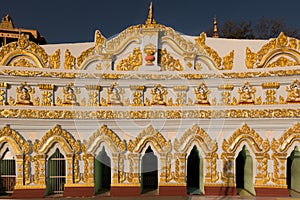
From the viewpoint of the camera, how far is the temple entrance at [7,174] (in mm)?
9805

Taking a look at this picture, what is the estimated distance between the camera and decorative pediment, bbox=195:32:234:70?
33.4 feet

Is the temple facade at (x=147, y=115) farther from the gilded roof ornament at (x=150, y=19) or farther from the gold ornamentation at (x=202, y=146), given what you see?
the gilded roof ornament at (x=150, y=19)

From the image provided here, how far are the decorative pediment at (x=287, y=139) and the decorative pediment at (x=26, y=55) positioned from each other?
7829mm

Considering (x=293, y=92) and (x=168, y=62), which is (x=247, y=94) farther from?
(x=168, y=62)

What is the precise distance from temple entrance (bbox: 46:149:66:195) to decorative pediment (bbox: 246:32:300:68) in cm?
718

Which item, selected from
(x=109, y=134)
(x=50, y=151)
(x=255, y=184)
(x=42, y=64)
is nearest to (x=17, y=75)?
(x=42, y=64)

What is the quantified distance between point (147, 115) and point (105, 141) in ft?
5.44

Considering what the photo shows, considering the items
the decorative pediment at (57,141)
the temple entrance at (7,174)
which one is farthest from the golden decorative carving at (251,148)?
the temple entrance at (7,174)

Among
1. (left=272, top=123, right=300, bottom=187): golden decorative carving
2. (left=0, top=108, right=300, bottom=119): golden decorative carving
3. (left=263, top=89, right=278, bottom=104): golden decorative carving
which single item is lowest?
(left=272, top=123, right=300, bottom=187): golden decorative carving

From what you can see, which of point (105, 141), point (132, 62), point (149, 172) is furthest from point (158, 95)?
point (149, 172)

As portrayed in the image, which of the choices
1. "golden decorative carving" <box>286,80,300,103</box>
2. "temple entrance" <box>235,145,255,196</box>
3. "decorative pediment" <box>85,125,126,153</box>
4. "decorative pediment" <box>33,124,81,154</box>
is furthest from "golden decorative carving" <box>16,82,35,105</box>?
"golden decorative carving" <box>286,80,300,103</box>

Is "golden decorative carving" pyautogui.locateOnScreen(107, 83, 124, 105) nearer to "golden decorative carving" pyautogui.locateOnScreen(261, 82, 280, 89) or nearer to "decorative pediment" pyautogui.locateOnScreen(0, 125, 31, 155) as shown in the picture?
"decorative pediment" pyautogui.locateOnScreen(0, 125, 31, 155)

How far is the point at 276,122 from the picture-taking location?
9680 mm

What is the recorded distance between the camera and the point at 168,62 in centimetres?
1030
